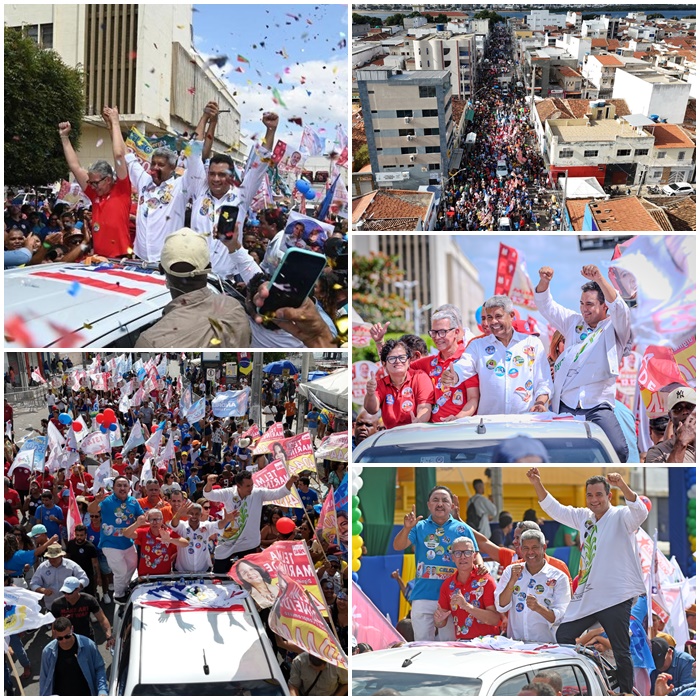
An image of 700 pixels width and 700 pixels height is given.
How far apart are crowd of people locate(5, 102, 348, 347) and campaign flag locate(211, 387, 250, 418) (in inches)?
11.4

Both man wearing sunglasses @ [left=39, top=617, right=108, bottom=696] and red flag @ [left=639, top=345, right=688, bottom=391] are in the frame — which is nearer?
man wearing sunglasses @ [left=39, top=617, right=108, bottom=696]

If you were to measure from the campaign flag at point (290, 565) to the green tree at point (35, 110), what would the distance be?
7.03 feet

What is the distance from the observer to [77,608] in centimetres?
397

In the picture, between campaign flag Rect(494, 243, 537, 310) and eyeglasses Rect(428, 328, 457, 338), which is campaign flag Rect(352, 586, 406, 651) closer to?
eyeglasses Rect(428, 328, 457, 338)

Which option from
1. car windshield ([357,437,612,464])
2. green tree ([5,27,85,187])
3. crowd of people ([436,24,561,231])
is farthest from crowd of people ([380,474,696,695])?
green tree ([5,27,85,187])

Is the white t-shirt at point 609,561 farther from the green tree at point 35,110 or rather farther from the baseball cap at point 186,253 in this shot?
the green tree at point 35,110

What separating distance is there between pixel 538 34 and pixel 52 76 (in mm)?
2487

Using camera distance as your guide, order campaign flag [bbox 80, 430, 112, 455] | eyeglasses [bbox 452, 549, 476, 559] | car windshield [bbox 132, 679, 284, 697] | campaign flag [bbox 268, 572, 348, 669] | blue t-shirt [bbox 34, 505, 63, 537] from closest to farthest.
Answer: car windshield [bbox 132, 679, 284, 697] < campaign flag [bbox 268, 572, 348, 669] < eyeglasses [bbox 452, 549, 476, 559] < blue t-shirt [bbox 34, 505, 63, 537] < campaign flag [bbox 80, 430, 112, 455]

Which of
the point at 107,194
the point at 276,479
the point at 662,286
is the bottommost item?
the point at 276,479

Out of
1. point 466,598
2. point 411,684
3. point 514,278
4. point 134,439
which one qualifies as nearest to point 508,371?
point 514,278

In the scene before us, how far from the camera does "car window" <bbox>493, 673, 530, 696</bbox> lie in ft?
11.3

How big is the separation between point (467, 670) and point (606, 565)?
891 millimetres

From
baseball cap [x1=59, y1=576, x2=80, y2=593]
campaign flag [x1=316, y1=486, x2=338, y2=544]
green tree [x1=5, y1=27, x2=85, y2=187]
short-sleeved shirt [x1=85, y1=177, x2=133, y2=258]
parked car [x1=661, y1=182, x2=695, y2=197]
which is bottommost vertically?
baseball cap [x1=59, y1=576, x2=80, y2=593]

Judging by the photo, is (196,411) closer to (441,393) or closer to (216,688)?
(441,393)
